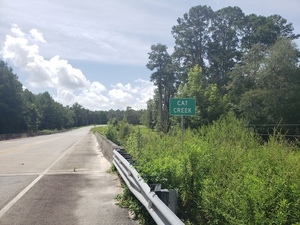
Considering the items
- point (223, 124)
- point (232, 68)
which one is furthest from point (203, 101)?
point (223, 124)

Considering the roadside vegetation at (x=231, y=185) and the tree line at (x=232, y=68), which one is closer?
the roadside vegetation at (x=231, y=185)

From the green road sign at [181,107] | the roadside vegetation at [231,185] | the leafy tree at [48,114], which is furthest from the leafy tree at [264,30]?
the leafy tree at [48,114]

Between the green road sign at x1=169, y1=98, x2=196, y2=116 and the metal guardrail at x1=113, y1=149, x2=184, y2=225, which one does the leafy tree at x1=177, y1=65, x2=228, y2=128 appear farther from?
the metal guardrail at x1=113, y1=149, x2=184, y2=225

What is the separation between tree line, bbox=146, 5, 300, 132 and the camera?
133 feet

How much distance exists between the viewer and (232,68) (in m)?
55.3

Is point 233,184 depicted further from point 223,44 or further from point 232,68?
point 223,44

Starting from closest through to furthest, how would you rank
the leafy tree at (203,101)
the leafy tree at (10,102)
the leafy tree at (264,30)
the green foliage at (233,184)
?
the green foliage at (233,184)
the leafy tree at (203,101)
the leafy tree at (264,30)
the leafy tree at (10,102)

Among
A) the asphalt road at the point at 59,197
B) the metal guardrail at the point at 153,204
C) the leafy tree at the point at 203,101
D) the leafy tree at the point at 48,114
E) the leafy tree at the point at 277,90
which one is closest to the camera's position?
the metal guardrail at the point at 153,204

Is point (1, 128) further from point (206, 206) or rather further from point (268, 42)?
point (206, 206)

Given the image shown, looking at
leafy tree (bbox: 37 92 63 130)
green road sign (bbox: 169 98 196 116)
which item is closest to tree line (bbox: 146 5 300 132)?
green road sign (bbox: 169 98 196 116)

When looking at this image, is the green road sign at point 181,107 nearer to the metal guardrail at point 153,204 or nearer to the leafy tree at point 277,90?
the metal guardrail at point 153,204

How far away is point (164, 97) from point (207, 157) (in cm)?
7658

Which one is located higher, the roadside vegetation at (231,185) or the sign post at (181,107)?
the sign post at (181,107)

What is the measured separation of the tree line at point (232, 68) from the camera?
133 ft
